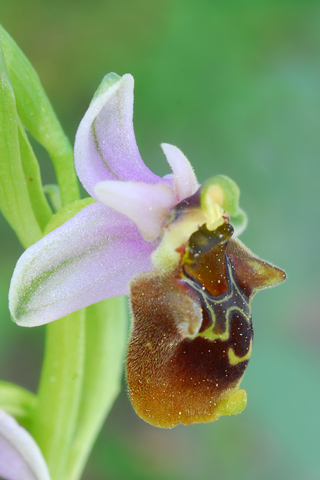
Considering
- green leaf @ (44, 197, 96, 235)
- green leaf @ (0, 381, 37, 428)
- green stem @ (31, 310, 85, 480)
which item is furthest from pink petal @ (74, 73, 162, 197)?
green leaf @ (0, 381, 37, 428)

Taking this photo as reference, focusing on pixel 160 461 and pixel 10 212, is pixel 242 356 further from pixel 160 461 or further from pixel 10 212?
pixel 160 461

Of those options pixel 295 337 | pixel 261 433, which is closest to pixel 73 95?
pixel 295 337

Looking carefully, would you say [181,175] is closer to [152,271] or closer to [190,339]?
[152,271]

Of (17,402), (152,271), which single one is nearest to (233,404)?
(152,271)

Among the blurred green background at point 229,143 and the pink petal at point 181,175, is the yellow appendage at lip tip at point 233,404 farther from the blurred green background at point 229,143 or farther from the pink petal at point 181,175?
the blurred green background at point 229,143

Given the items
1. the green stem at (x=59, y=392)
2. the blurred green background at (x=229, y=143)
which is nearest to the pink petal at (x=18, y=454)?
the green stem at (x=59, y=392)

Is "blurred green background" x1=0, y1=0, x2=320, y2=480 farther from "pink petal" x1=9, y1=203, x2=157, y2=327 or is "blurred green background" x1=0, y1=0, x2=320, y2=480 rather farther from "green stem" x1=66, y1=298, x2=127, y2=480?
"pink petal" x1=9, y1=203, x2=157, y2=327

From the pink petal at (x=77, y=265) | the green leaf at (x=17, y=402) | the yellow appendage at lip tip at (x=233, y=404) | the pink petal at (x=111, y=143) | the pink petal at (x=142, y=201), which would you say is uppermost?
the pink petal at (x=111, y=143)
